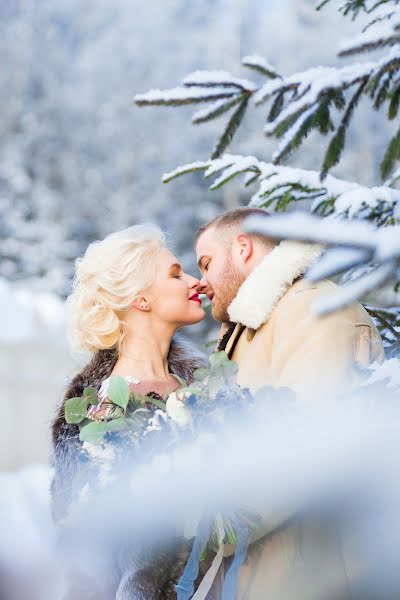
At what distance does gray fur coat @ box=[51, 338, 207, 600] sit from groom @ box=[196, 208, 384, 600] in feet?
0.72

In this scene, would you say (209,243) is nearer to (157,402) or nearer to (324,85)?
(157,402)

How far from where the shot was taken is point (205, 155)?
62.2ft

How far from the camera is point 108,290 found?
238 centimetres

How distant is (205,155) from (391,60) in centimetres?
1767

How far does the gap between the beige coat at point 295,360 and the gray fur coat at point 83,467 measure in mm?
203

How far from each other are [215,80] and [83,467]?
941 millimetres

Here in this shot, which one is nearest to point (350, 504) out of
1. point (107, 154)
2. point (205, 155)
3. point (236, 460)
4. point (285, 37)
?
point (236, 460)

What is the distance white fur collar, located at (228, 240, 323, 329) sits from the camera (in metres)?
1.96

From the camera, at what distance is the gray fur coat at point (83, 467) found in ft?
6.13

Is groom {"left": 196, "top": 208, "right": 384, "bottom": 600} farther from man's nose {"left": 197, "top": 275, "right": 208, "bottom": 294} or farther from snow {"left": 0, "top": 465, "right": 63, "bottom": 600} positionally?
snow {"left": 0, "top": 465, "right": 63, "bottom": 600}

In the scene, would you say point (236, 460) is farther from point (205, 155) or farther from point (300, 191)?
point (205, 155)

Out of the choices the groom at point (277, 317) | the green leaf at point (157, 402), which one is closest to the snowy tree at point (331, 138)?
the groom at point (277, 317)

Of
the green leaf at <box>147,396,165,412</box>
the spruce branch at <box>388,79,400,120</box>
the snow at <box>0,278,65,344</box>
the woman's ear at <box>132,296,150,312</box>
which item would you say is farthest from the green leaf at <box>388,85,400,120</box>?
the snow at <box>0,278,65,344</box>

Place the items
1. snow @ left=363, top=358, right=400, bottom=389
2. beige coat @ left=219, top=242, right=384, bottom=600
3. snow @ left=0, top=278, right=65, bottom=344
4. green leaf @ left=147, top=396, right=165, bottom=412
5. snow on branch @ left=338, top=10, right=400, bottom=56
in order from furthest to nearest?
snow @ left=0, top=278, right=65, bottom=344
green leaf @ left=147, top=396, right=165, bottom=412
beige coat @ left=219, top=242, right=384, bottom=600
snow @ left=363, top=358, right=400, bottom=389
snow on branch @ left=338, top=10, right=400, bottom=56
